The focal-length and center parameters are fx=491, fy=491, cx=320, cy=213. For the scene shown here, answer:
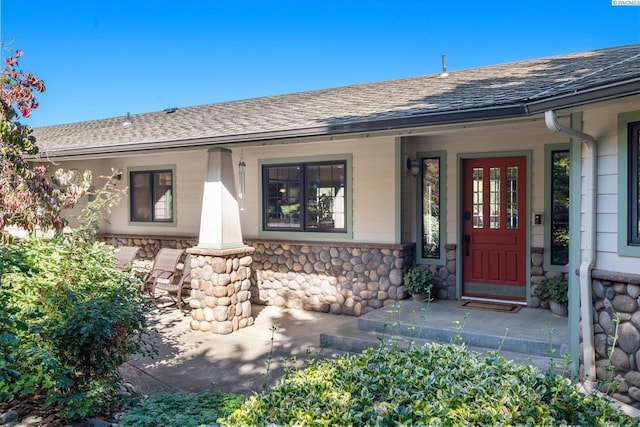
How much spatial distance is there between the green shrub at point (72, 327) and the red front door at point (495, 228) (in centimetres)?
518

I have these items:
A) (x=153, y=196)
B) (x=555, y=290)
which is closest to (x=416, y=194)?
(x=555, y=290)

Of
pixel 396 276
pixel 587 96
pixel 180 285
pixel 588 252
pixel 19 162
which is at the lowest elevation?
pixel 180 285

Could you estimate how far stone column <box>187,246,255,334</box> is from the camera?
7109 mm

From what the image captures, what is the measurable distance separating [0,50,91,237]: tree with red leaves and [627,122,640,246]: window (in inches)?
212

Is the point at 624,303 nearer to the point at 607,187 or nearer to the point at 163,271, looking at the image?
the point at 607,187

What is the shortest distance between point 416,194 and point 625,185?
3836 millimetres

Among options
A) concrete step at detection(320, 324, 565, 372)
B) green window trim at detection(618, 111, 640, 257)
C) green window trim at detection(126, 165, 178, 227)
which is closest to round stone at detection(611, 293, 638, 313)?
green window trim at detection(618, 111, 640, 257)

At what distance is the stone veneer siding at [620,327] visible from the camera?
423 centimetres

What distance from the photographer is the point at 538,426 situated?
1806 millimetres

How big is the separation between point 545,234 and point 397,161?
2.38 meters

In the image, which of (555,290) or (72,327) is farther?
(555,290)

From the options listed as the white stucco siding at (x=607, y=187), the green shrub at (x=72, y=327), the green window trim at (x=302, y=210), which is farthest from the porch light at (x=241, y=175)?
the white stucco siding at (x=607, y=187)

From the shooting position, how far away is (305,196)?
8570 mm

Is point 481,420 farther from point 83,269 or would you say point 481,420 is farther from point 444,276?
point 444,276
